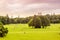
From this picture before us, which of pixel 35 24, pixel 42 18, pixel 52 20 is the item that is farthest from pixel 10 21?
pixel 35 24

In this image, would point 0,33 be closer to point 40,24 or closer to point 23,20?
point 40,24

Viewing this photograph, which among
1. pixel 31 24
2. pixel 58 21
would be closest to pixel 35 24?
pixel 31 24

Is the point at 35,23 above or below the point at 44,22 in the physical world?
below

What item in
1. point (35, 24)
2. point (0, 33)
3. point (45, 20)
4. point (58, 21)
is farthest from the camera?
point (58, 21)

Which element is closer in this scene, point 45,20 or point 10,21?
point 45,20

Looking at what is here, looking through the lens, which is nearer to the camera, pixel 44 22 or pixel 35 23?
pixel 35 23

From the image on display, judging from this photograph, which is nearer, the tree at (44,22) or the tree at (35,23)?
the tree at (35,23)

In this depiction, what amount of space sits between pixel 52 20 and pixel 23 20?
22.9 m

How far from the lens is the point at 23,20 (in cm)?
15012

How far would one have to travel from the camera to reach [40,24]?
9706 centimetres

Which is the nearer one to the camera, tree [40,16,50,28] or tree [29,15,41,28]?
tree [29,15,41,28]

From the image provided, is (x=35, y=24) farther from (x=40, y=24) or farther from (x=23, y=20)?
(x=23, y=20)

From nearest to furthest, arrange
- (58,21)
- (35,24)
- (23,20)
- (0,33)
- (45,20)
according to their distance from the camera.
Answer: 1. (0,33)
2. (35,24)
3. (45,20)
4. (58,21)
5. (23,20)

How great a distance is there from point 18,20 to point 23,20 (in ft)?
13.2
